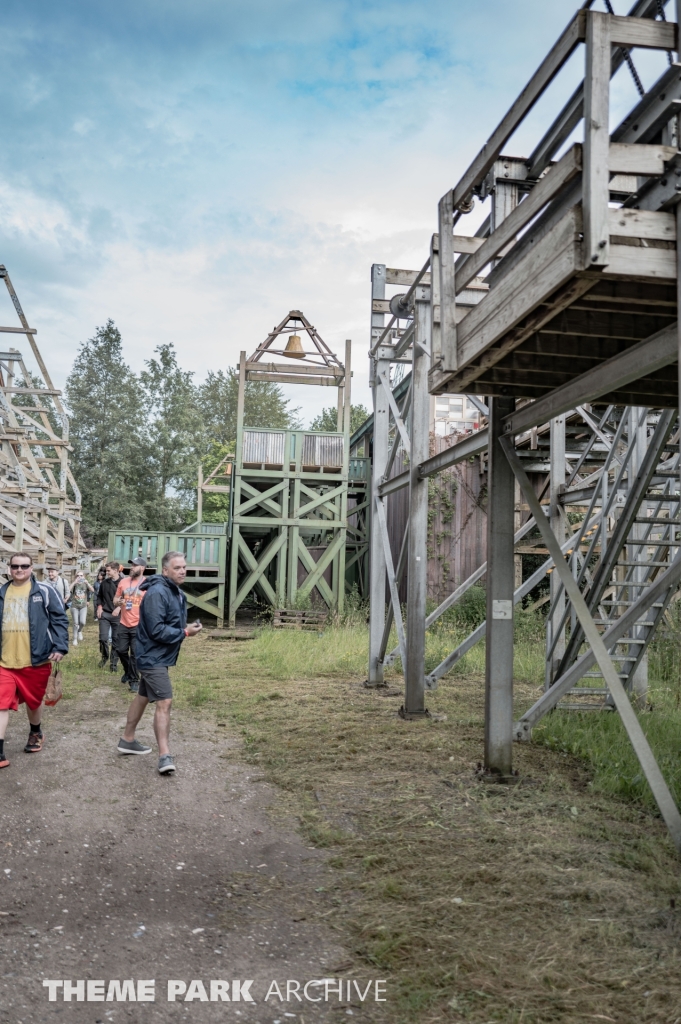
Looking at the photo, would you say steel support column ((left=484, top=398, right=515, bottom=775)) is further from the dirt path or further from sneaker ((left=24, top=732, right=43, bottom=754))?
sneaker ((left=24, top=732, right=43, bottom=754))

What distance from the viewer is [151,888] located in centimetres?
430

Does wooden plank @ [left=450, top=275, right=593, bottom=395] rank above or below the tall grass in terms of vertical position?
above

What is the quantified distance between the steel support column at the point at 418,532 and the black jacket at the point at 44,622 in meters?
3.84

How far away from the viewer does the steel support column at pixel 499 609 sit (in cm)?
646

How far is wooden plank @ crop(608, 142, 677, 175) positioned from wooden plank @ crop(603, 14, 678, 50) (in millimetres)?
486

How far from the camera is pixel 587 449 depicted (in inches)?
373

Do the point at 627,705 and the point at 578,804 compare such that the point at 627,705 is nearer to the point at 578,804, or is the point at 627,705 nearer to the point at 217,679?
the point at 578,804

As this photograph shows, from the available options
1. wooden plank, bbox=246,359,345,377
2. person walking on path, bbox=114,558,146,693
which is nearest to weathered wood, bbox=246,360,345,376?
wooden plank, bbox=246,359,345,377

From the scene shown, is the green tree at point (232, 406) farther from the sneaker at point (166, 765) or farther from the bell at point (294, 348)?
the sneaker at point (166, 765)

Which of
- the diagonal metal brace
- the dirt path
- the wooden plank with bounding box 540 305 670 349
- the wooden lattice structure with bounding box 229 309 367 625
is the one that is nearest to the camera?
the dirt path

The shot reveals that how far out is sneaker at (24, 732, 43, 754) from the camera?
717cm

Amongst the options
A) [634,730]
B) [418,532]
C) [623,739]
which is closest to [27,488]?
[418,532]

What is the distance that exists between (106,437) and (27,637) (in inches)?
1414

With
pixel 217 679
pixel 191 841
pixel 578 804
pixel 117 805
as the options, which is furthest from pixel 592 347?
pixel 217 679
